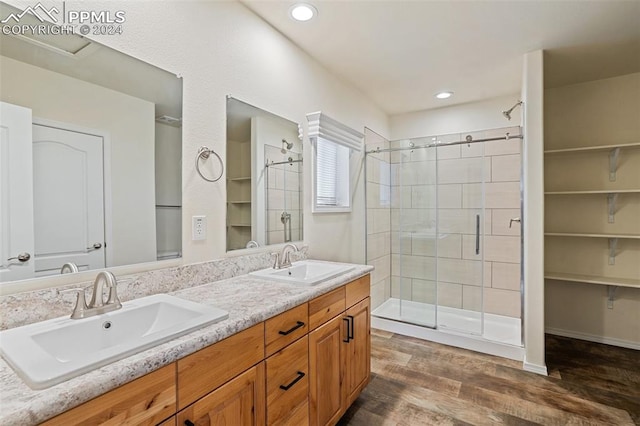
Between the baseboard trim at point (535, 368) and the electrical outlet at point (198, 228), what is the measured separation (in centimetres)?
257

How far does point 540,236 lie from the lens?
7.71 ft

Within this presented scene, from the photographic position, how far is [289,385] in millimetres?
1298

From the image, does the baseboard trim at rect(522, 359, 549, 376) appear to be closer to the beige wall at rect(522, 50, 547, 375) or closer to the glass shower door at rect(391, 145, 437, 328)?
the beige wall at rect(522, 50, 547, 375)

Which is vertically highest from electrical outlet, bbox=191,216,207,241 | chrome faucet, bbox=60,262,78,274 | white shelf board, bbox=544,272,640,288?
electrical outlet, bbox=191,216,207,241

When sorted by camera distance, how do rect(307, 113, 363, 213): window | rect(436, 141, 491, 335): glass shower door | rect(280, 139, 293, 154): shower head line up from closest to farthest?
1. rect(280, 139, 293, 154): shower head
2. rect(307, 113, 363, 213): window
3. rect(436, 141, 491, 335): glass shower door

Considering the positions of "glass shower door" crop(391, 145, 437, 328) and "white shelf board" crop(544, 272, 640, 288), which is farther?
"glass shower door" crop(391, 145, 437, 328)

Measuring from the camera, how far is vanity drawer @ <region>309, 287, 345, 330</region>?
4.84 ft

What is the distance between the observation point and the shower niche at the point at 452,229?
10.4 feet

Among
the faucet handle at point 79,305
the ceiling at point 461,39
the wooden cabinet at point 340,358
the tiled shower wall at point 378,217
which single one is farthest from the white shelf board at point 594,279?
the faucet handle at point 79,305

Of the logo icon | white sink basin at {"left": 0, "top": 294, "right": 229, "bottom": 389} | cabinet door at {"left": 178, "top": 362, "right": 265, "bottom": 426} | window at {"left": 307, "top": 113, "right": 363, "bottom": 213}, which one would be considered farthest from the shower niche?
the logo icon

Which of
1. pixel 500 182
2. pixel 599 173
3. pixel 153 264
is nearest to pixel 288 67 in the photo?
pixel 153 264

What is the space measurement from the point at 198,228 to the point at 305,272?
0.80 m

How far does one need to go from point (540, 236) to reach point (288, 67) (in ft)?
7.41

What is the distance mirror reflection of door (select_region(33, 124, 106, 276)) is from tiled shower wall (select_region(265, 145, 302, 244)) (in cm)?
98
